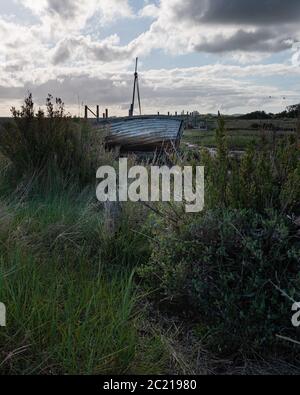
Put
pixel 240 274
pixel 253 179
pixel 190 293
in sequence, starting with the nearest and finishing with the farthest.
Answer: pixel 240 274 < pixel 190 293 < pixel 253 179

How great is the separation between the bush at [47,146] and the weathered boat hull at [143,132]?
5.66m

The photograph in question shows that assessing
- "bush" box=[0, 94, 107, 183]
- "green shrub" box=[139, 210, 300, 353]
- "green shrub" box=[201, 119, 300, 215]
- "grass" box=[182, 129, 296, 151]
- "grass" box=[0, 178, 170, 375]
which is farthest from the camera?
"bush" box=[0, 94, 107, 183]

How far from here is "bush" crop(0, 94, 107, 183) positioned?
6.55 m

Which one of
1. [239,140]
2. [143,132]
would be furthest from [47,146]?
[143,132]

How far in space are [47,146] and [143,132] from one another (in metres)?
7.14

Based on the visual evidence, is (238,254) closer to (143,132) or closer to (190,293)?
(190,293)

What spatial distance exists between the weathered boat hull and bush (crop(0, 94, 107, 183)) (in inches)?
223

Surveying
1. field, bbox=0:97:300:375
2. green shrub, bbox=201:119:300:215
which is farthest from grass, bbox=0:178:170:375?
green shrub, bbox=201:119:300:215

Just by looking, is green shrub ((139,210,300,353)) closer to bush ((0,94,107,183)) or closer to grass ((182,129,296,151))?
grass ((182,129,296,151))

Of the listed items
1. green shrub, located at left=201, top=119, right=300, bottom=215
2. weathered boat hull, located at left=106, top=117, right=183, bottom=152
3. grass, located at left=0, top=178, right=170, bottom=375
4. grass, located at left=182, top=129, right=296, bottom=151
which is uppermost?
weathered boat hull, located at left=106, top=117, right=183, bottom=152

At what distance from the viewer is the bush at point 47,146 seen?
21.5ft

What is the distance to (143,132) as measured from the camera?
44.5 feet
